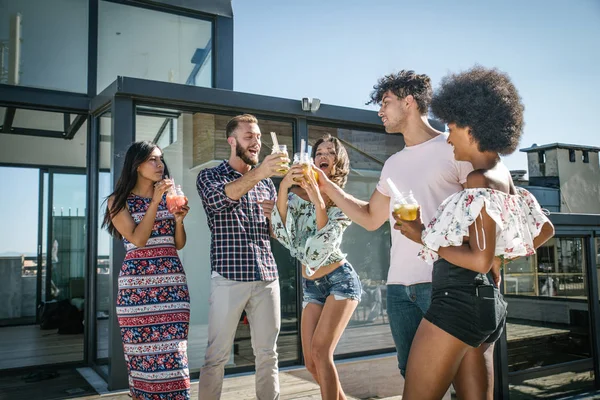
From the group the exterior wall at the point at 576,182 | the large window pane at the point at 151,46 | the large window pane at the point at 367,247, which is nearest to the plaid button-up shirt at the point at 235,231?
the large window pane at the point at 367,247

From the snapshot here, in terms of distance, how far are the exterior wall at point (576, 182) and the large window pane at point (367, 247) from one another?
30.3 metres

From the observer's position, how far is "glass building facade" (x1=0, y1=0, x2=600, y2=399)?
3.57 meters

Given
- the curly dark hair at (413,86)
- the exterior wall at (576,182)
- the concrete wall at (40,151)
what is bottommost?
the curly dark hair at (413,86)

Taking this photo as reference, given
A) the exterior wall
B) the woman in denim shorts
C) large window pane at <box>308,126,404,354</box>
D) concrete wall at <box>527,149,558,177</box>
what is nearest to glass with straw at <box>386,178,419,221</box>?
the woman in denim shorts

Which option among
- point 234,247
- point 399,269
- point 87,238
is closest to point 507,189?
point 399,269

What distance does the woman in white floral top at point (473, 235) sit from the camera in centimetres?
154

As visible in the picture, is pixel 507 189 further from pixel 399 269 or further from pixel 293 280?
pixel 293 280

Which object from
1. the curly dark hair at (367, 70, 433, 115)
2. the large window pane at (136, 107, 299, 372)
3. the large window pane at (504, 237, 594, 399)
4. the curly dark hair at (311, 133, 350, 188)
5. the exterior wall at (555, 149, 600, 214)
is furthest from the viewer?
the exterior wall at (555, 149, 600, 214)

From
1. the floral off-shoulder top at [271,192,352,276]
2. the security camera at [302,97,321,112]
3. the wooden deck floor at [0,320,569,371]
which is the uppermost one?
the security camera at [302,97,321,112]

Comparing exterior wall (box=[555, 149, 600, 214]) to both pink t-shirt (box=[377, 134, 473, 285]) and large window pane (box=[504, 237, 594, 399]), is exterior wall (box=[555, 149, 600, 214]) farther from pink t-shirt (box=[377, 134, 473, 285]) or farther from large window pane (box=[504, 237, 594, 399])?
pink t-shirt (box=[377, 134, 473, 285])

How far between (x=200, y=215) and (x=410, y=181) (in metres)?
2.80

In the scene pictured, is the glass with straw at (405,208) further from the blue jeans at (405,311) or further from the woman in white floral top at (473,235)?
the blue jeans at (405,311)

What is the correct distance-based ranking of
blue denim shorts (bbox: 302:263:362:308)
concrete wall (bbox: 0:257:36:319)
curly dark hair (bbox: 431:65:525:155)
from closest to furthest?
curly dark hair (bbox: 431:65:525:155) < blue denim shorts (bbox: 302:263:362:308) < concrete wall (bbox: 0:257:36:319)

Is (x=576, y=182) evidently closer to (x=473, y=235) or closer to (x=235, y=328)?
(x=235, y=328)
